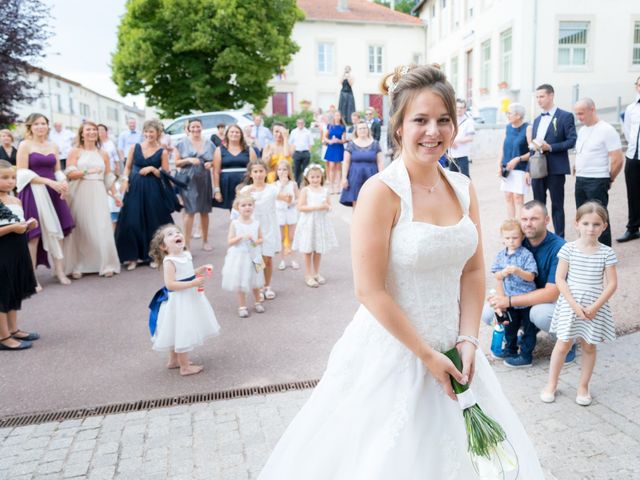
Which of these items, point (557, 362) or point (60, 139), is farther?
point (60, 139)

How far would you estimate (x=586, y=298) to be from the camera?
3883mm

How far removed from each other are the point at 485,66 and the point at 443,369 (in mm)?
26903

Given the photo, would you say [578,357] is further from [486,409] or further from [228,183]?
[228,183]

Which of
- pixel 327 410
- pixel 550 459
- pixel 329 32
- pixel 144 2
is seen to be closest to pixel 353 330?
pixel 327 410

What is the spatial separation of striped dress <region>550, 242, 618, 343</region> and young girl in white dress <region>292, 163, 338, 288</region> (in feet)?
12.5

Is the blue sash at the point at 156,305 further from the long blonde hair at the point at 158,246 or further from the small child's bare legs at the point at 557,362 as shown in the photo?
the small child's bare legs at the point at 557,362

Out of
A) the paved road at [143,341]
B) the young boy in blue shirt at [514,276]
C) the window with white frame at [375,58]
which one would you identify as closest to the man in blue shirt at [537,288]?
the young boy in blue shirt at [514,276]

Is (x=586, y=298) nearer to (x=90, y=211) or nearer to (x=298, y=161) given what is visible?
(x=90, y=211)

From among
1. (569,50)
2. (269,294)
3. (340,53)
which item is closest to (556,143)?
(269,294)

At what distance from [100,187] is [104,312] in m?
2.49

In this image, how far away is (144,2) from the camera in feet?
92.2

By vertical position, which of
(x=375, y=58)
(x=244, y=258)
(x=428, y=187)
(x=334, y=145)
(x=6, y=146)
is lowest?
(x=244, y=258)

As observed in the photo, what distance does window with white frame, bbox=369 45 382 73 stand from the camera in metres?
38.8

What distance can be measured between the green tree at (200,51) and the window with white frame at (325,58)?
747 centimetres
